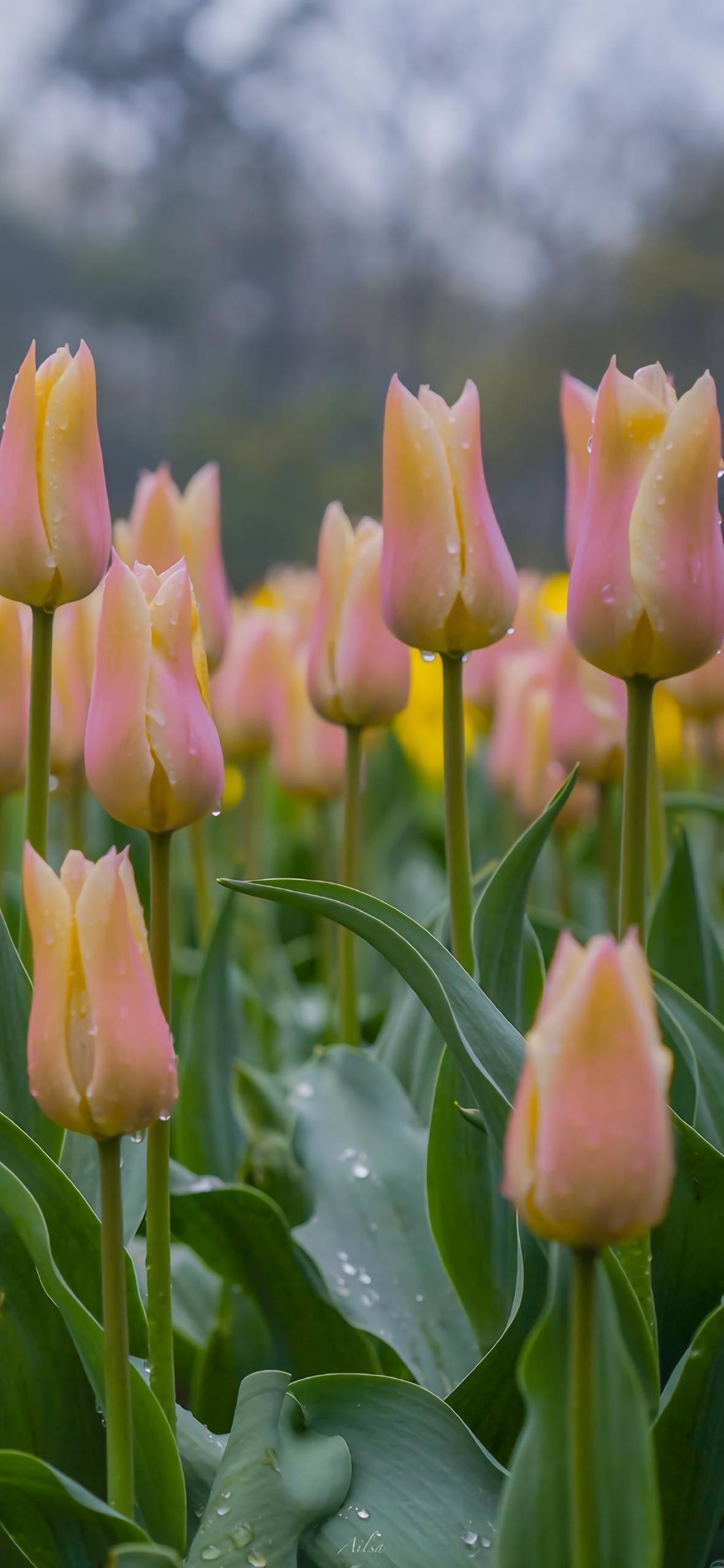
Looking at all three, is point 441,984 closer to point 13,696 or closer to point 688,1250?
point 688,1250

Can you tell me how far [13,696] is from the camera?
870 millimetres

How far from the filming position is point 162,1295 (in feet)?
1.99

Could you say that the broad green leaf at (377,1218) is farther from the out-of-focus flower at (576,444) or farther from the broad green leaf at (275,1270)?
the out-of-focus flower at (576,444)

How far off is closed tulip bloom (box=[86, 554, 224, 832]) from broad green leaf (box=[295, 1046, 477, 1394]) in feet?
1.25

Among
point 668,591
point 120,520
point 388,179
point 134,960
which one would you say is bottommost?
point 134,960

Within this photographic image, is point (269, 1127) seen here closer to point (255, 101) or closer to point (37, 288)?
point (37, 288)

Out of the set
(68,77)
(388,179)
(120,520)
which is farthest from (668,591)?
(68,77)

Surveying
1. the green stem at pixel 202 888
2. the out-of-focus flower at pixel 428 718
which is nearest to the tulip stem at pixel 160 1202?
the green stem at pixel 202 888

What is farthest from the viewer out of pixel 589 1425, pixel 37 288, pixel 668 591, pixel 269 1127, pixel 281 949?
pixel 37 288

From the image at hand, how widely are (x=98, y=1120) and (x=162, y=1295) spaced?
179mm

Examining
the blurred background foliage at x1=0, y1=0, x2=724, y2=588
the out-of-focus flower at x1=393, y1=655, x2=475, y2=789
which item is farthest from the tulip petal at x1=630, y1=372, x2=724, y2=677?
the blurred background foliage at x1=0, y1=0, x2=724, y2=588

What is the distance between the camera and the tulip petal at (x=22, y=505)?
26.0 inches

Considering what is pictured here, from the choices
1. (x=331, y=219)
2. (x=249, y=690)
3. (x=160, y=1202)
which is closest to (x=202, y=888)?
(x=249, y=690)

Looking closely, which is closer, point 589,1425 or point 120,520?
point 589,1425
